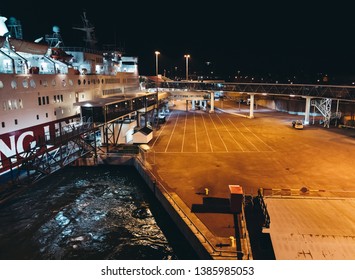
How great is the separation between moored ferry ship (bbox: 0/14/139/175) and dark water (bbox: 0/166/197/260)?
141 inches

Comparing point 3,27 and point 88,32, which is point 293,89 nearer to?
point 88,32

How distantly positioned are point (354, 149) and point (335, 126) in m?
14.7

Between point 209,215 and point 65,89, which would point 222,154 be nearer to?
point 209,215

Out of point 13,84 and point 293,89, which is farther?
point 293,89

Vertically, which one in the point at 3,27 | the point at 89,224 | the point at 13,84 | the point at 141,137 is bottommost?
the point at 89,224

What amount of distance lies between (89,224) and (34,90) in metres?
15.4

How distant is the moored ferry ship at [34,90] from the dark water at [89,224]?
358 centimetres

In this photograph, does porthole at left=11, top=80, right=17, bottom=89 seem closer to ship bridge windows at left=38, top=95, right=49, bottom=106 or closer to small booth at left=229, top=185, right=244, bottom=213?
ship bridge windows at left=38, top=95, right=49, bottom=106

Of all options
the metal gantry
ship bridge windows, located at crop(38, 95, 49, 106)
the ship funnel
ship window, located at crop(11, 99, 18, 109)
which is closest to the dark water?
ship window, located at crop(11, 99, 18, 109)

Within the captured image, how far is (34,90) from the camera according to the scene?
26.1 m

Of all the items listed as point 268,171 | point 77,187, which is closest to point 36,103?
point 77,187

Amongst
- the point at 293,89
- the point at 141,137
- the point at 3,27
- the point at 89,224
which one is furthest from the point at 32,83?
the point at 293,89

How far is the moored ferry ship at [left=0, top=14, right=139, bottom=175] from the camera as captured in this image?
74.8 ft

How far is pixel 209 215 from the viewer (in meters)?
15.5
